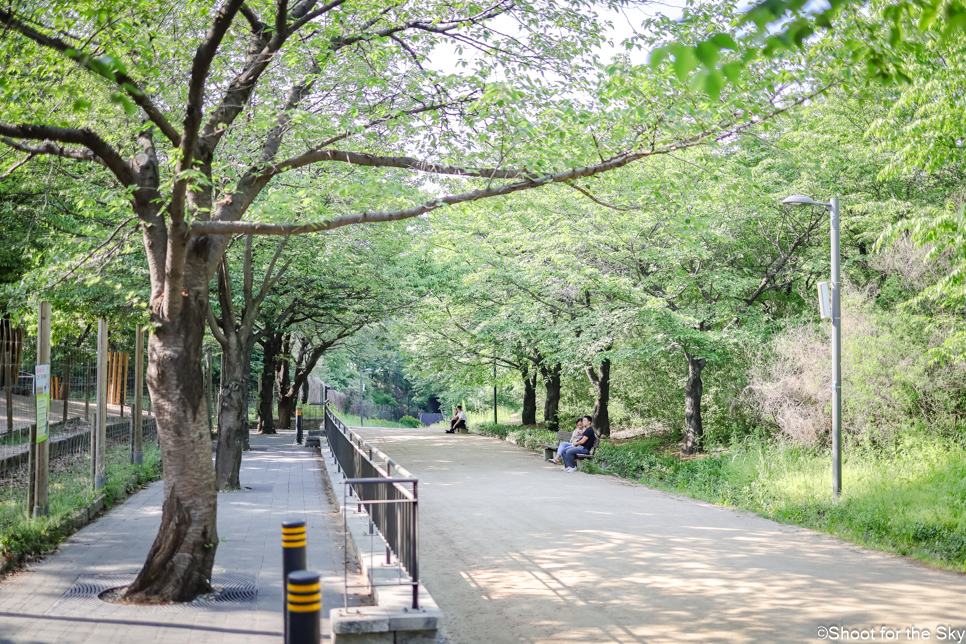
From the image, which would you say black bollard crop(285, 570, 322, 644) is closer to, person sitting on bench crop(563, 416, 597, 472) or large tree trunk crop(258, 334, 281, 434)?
person sitting on bench crop(563, 416, 597, 472)

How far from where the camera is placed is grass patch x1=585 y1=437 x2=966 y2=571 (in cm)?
1011

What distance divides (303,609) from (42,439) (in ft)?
24.6

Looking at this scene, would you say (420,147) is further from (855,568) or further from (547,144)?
(855,568)

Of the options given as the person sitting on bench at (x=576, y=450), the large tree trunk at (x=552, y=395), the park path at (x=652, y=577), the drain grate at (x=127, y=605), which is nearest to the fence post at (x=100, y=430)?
the drain grate at (x=127, y=605)

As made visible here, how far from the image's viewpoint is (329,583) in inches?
314

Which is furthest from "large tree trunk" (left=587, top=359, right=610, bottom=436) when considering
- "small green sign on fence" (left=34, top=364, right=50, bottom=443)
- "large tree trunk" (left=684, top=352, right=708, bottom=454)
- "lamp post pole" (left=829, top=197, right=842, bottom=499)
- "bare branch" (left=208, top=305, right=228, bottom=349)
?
"small green sign on fence" (left=34, top=364, right=50, bottom=443)

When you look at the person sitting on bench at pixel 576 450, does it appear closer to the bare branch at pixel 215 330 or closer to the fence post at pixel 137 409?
the bare branch at pixel 215 330

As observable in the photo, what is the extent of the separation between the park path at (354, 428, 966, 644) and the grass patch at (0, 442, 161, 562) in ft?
15.3

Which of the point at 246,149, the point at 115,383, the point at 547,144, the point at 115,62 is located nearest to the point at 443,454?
the point at 115,383

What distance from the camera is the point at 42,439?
995 centimetres

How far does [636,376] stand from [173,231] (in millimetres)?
20936

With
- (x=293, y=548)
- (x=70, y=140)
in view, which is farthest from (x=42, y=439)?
(x=293, y=548)

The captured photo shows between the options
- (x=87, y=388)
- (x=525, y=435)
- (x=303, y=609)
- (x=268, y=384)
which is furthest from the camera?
(x=268, y=384)

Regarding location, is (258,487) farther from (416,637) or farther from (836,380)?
(836,380)
